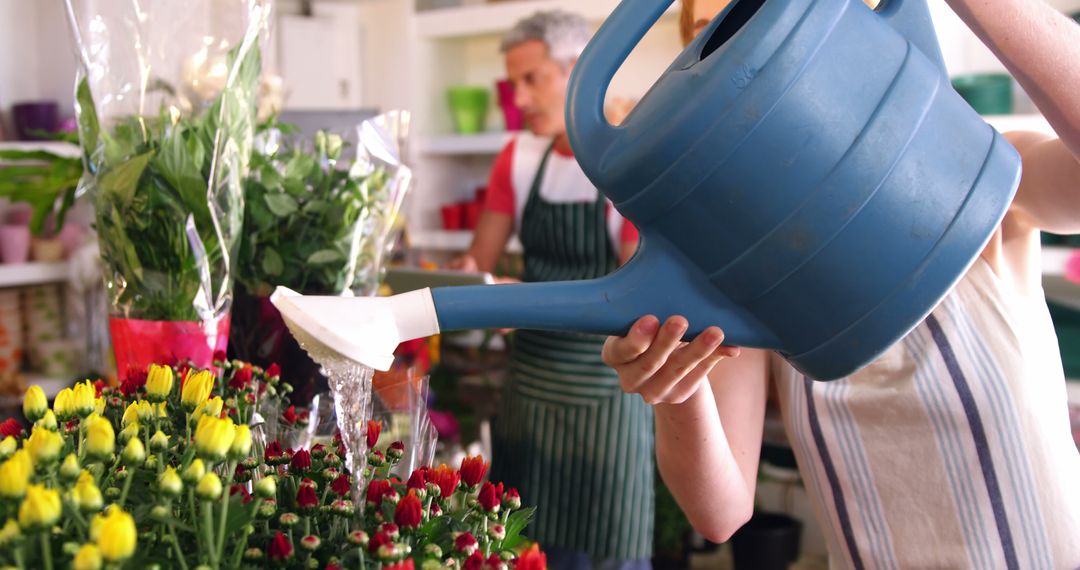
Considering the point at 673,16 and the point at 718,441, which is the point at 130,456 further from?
the point at 673,16

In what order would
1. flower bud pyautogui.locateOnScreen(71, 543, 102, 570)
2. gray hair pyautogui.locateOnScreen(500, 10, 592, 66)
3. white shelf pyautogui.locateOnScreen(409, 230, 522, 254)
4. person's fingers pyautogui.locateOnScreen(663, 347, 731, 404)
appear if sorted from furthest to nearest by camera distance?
white shelf pyautogui.locateOnScreen(409, 230, 522, 254), gray hair pyautogui.locateOnScreen(500, 10, 592, 66), person's fingers pyautogui.locateOnScreen(663, 347, 731, 404), flower bud pyautogui.locateOnScreen(71, 543, 102, 570)

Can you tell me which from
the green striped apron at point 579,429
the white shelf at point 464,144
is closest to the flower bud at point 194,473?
the green striped apron at point 579,429

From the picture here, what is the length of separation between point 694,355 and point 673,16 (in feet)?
8.33

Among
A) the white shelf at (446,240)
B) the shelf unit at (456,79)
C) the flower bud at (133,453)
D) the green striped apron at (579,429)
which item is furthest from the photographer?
the white shelf at (446,240)

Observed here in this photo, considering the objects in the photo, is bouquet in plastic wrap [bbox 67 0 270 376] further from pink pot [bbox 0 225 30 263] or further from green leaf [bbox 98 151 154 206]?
pink pot [bbox 0 225 30 263]

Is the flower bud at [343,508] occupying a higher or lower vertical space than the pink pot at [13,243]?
higher

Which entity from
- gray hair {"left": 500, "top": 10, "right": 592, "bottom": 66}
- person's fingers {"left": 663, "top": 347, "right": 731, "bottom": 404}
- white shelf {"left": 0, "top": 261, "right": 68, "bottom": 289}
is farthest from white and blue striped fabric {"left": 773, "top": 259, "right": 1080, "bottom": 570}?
white shelf {"left": 0, "top": 261, "right": 68, "bottom": 289}

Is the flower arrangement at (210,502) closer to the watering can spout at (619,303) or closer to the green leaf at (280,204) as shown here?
the watering can spout at (619,303)

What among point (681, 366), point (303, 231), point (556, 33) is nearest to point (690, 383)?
point (681, 366)

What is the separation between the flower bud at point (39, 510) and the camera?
1.38ft

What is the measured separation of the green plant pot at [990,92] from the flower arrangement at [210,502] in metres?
2.22

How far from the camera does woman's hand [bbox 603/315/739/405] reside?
0.63m

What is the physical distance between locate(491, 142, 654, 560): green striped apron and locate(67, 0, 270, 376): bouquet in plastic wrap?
107 cm

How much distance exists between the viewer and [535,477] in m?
2.08
